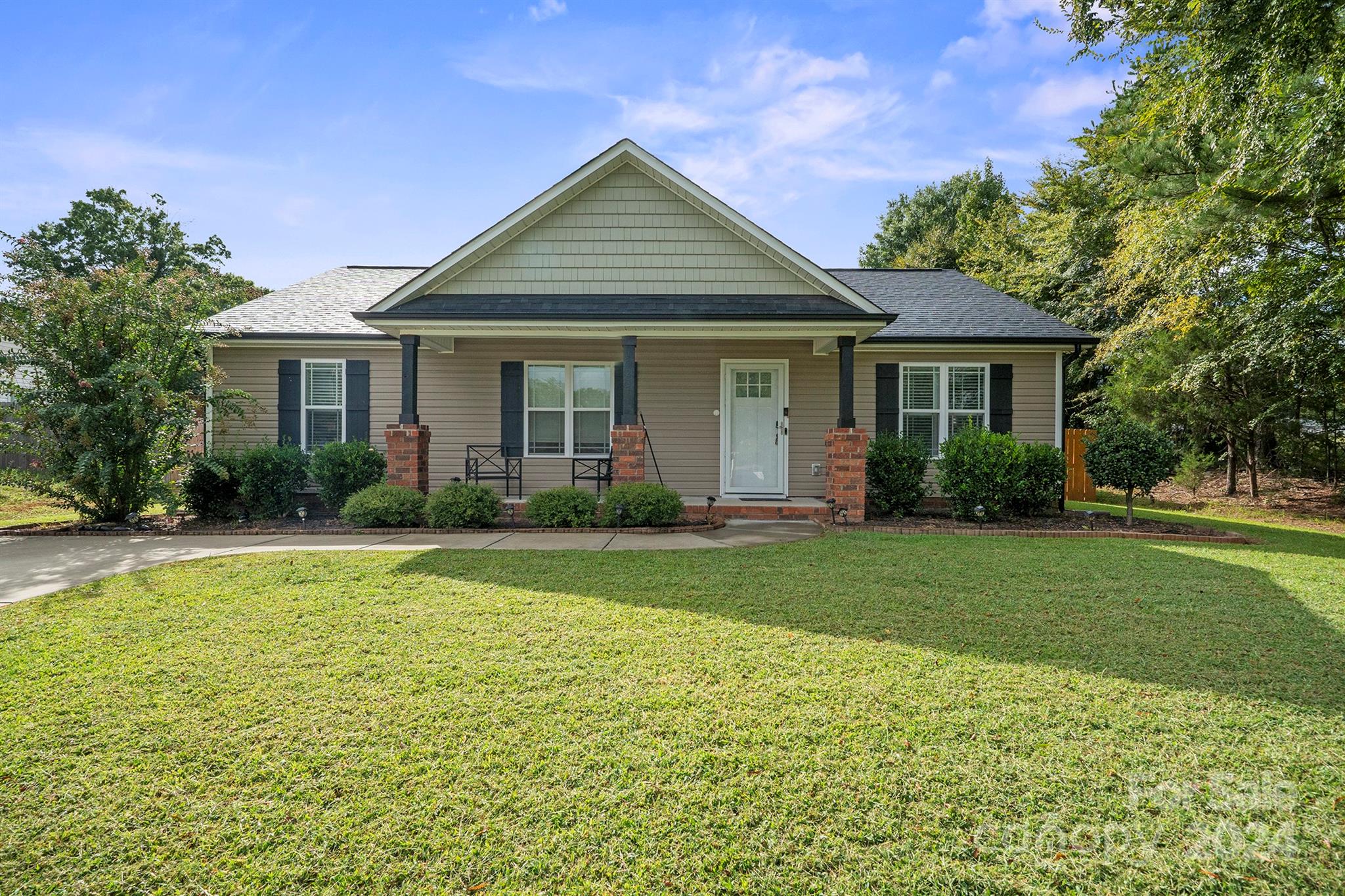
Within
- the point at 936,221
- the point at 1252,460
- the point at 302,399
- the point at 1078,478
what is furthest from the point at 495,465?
the point at 936,221

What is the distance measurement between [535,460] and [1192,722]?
8.75 metres

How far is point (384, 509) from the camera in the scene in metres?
7.54

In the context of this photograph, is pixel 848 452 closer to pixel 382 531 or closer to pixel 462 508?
pixel 462 508

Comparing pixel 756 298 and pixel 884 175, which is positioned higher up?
pixel 884 175

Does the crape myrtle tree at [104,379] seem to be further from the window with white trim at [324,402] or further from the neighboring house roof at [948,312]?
the neighboring house roof at [948,312]

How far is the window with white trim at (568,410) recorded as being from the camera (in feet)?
32.8

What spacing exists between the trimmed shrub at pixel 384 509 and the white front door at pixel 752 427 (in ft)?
15.8

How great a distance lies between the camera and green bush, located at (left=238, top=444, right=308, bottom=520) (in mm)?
8188

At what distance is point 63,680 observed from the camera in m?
2.92

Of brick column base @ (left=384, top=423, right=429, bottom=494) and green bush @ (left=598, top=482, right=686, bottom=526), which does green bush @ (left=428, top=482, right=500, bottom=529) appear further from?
green bush @ (left=598, top=482, right=686, bottom=526)

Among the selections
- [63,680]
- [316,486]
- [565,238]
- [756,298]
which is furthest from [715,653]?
[316,486]

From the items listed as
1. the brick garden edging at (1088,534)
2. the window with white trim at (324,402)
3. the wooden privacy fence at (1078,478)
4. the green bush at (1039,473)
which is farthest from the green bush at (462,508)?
the wooden privacy fence at (1078,478)

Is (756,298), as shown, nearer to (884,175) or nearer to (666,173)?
(666,173)

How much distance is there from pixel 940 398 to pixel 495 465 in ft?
24.9
